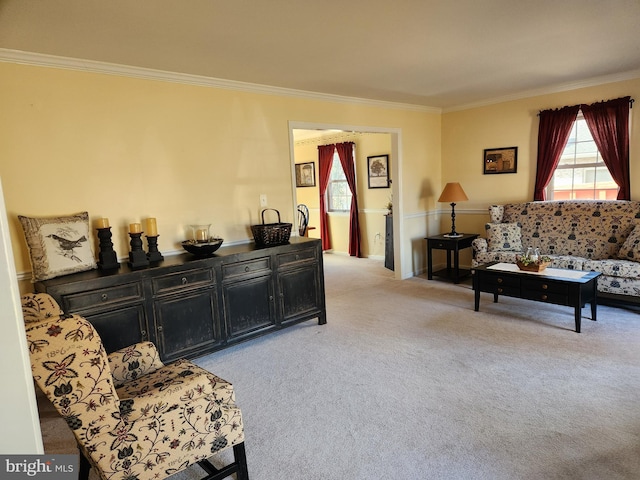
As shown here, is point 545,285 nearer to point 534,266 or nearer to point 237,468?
point 534,266

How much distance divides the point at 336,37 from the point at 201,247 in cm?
194

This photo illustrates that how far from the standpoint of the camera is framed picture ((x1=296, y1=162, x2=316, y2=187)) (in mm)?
8164

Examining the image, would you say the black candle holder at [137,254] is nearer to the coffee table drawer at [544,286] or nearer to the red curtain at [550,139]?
the coffee table drawer at [544,286]

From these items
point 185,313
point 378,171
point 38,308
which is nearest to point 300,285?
point 185,313

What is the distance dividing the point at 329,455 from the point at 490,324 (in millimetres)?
2379

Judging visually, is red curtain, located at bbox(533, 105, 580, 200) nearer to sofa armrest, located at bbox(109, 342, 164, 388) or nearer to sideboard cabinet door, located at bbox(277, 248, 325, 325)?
sideboard cabinet door, located at bbox(277, 248, 325, 325)

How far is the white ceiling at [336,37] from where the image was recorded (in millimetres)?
2273

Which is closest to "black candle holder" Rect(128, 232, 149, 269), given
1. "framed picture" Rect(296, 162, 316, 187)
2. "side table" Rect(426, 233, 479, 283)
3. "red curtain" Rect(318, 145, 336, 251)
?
"side table" Rect(426, 233, 479, 283)

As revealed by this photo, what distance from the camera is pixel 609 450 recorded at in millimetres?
2006

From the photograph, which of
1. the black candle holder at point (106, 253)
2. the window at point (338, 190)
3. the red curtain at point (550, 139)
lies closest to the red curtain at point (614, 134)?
the red curtain at point (550, 139)

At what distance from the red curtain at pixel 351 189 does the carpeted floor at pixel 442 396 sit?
10.9 feet

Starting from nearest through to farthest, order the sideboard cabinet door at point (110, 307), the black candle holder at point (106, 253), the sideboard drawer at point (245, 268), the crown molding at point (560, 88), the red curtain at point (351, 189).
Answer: the sideboard cabinet door at point (110, 307) → the black candle holder at point (106, 253) → the sideboard drawer at point (245, 268) → the crown molding at point (560, 88) → the red curtain at point (351, 189)

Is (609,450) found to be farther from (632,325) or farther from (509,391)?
(632,325)

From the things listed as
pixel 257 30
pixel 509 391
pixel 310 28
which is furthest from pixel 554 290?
pixel 257 30
